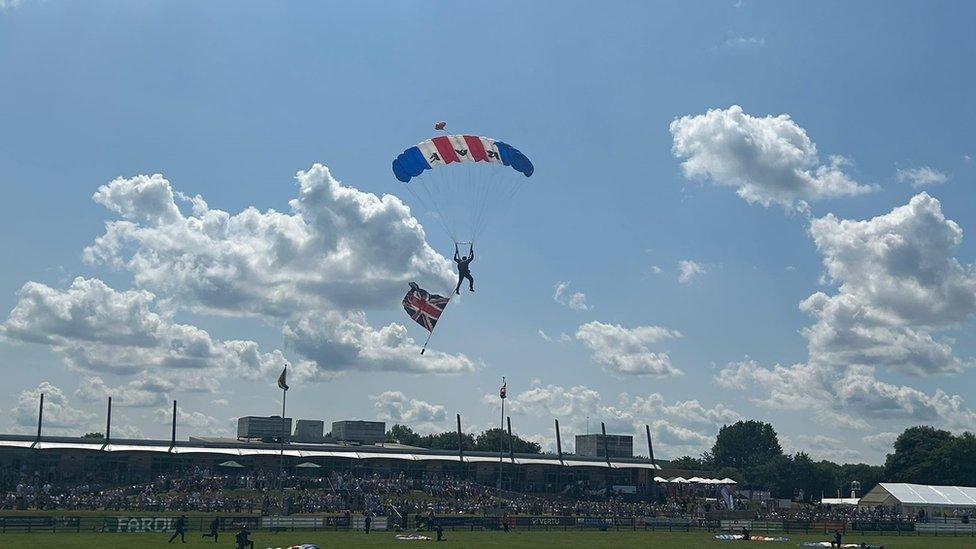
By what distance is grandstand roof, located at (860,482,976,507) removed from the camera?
8056 cm

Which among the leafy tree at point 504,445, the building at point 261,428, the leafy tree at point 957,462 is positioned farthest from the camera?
the leafy tree at point 504,445

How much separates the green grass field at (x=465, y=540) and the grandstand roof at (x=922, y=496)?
22300 millimetres

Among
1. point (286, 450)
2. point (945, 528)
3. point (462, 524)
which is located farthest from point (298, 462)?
point (945, 528)

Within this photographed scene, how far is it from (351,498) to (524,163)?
111 feet

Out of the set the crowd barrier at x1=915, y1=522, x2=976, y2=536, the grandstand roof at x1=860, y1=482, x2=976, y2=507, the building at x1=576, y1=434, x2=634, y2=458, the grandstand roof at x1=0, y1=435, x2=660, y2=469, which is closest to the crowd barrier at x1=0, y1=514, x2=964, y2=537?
the crowd barrier at x1=915, y1=522, x2=976, y2=536

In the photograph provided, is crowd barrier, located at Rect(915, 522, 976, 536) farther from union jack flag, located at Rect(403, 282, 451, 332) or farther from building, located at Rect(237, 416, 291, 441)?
building, located at Rect(237, 416, 291, 441)

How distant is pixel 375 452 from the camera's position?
93312 millimetres

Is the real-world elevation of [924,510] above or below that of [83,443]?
below

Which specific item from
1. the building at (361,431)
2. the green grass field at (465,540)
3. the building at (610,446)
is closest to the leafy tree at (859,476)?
the building at (610,446)

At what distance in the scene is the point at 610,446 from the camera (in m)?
116

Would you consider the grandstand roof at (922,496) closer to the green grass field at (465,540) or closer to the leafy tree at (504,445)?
the green grass field at (465,540)

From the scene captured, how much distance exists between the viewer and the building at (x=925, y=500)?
80062mm

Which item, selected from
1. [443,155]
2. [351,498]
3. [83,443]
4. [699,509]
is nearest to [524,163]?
[443,155]

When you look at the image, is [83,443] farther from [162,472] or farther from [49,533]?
[49,533]
